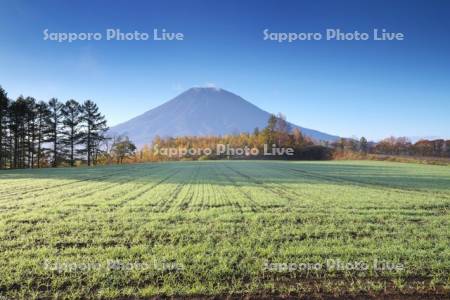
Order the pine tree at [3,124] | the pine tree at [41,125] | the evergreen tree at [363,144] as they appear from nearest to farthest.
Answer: the pine tree at [3,124] < the pine tree at [41,125] < the evergreen tree at [363,144]

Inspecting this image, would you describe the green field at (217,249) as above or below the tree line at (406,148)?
below

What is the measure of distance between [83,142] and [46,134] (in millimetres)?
7782

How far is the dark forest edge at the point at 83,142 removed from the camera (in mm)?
55344

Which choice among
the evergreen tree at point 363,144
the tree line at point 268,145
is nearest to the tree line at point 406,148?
the evergreen tree at point 363,144

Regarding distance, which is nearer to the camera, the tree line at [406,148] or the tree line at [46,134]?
the tree line at [46,134]

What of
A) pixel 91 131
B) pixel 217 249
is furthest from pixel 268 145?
pixel 217 249

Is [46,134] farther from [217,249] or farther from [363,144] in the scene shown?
[363,144]

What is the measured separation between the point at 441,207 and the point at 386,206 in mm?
2728

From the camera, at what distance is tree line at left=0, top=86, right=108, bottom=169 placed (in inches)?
2138

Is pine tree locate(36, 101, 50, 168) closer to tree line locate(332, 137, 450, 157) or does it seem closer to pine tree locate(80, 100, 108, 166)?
pine tree locate(80, 100, 108, 166)

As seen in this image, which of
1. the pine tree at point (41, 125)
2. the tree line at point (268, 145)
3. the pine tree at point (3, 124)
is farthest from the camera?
the tree line at point (268, 145)

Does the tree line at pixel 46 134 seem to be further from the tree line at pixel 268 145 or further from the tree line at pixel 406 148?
the tree line at pixel 406 148

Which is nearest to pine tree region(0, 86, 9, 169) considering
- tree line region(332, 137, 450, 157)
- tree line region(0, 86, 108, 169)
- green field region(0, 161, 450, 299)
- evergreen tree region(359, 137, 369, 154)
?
tree line region(0, 86, 108, 169)

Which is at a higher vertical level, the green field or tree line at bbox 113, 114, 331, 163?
tree line at bbox 113, 114, 331, 163
